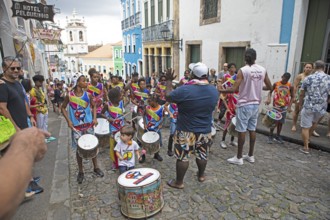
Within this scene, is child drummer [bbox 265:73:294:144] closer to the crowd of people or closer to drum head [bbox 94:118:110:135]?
the crowd of people

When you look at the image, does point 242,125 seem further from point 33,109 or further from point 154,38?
point 154,38

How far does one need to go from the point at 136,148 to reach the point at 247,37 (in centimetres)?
741

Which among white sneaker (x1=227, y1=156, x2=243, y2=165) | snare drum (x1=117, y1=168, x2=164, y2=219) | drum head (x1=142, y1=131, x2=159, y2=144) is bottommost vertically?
white sneaker (x1=227, y1=156, x2=243, y2=165)

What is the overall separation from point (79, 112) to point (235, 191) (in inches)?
117

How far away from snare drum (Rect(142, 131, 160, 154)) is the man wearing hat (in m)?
0.86

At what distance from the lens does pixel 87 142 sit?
4012mm

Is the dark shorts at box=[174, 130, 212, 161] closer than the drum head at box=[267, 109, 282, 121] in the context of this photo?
Yes

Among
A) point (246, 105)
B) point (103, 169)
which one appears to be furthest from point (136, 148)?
point (246, 105)

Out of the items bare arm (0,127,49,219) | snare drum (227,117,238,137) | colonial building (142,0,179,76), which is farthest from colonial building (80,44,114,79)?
bare arm (0,127,49,219)

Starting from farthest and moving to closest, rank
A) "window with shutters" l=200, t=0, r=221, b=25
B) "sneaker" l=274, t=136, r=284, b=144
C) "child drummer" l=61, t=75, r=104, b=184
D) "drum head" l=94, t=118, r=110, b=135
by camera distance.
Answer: "window with shutters" l=200, t=0, r=221, b=25, "sneaker" l=274, t=136, r=284, b=144, "drum head" l=94, t=118, r=110, b=135, "child drummer" l=61, t=75, r=104, b=184

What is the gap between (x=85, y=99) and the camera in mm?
4250

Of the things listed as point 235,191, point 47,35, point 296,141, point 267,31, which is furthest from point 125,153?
point 47,35

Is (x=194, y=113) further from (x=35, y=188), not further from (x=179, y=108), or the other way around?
(x=35, y=188)

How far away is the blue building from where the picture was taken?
75.1 ft
